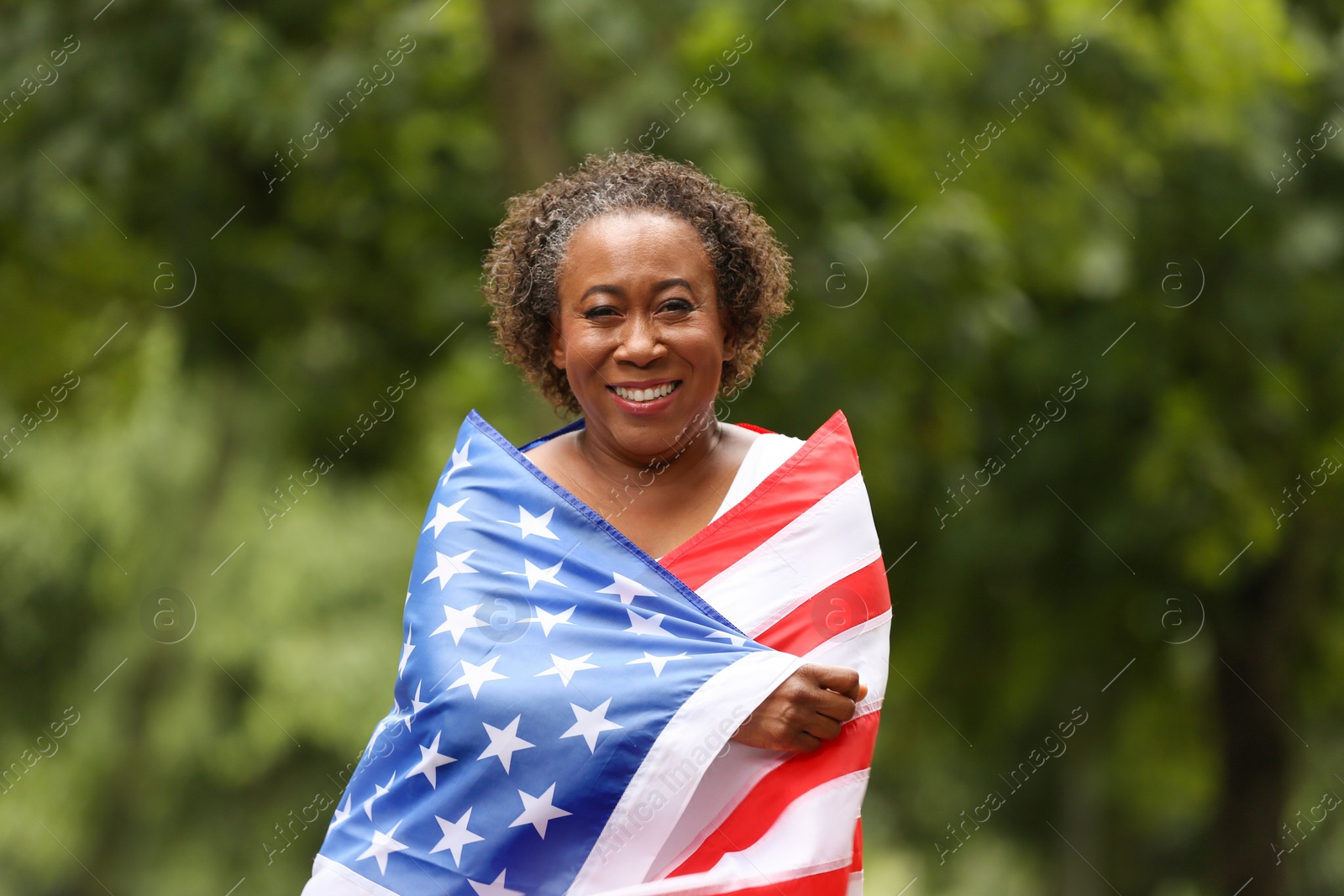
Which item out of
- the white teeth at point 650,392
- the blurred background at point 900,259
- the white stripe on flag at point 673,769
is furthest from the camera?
the blurred background at point 900,259

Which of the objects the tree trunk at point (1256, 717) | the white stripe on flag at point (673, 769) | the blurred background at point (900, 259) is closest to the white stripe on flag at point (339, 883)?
the white stripe on flag at point (673, 769)

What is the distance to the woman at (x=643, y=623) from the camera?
2.33 m

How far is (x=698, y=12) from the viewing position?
19.4ft

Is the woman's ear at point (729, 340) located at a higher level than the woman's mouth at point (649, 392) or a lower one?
higher

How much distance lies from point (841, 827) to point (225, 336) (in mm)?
5107

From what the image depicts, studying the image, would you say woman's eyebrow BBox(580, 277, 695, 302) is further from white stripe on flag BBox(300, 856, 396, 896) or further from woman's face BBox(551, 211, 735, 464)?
white stripe on flag BBox(300, 856, 396, 896)

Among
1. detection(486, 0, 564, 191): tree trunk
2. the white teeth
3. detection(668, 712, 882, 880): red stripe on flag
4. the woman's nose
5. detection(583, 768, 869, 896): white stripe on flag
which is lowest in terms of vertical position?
detection(583, 768, 869, 896): white stripe on flag

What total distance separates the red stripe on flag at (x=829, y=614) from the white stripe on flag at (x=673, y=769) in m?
0.11

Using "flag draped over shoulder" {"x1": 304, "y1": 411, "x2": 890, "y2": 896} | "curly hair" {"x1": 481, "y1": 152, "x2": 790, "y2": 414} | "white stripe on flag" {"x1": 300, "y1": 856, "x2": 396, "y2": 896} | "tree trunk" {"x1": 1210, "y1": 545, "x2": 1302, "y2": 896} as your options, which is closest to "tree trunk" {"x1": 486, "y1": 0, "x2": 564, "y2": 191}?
"curly hair" {"x1": 481, "y1": 152, "x2": 790, "y2": 414}

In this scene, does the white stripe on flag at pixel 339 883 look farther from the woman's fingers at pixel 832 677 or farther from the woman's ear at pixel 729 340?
the woman's ear at pixel 729 340

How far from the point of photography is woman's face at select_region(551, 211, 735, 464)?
2496 mm

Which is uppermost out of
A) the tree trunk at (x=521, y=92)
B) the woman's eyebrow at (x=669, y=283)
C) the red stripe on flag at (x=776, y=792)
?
the tree trunk at (x=521, y=92)

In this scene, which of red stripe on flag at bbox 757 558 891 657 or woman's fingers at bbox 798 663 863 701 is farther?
red stripe on flag at bbox 757 558 891 657

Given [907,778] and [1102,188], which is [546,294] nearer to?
[1102,188]
